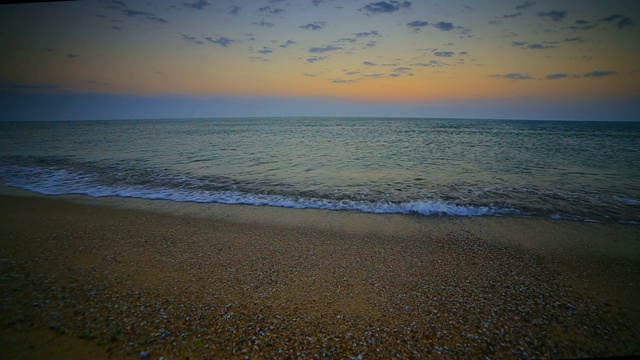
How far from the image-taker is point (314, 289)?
3.93 m

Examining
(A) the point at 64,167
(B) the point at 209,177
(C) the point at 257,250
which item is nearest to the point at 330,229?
(C) the point at 257,250

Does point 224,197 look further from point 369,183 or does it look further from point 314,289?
point 314,289

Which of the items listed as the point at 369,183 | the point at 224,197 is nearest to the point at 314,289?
the point at 224,197

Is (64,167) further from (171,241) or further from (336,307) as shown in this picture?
(336,307)

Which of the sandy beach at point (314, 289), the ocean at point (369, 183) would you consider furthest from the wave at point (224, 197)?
the sandy beach at point (314, 289)

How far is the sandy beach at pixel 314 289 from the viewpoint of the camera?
292cm

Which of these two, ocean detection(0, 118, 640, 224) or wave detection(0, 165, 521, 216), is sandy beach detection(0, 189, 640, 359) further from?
ocean detection(0, 118, 640, 224)

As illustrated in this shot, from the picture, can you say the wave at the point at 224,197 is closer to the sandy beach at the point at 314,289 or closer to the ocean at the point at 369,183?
the ocean at the point at 369,183

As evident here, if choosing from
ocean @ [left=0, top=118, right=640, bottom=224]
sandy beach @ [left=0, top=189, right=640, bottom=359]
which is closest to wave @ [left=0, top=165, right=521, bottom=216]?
ocean @ [left=0, top=118, right=640, bottom=224]

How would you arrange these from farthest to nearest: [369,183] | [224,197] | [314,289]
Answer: [369,183], [224,197], [314,289]

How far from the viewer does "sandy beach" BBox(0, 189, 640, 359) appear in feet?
9.57

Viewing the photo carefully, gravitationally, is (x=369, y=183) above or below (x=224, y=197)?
above

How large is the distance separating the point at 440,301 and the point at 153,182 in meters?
11.6

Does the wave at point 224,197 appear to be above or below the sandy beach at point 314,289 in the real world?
above
